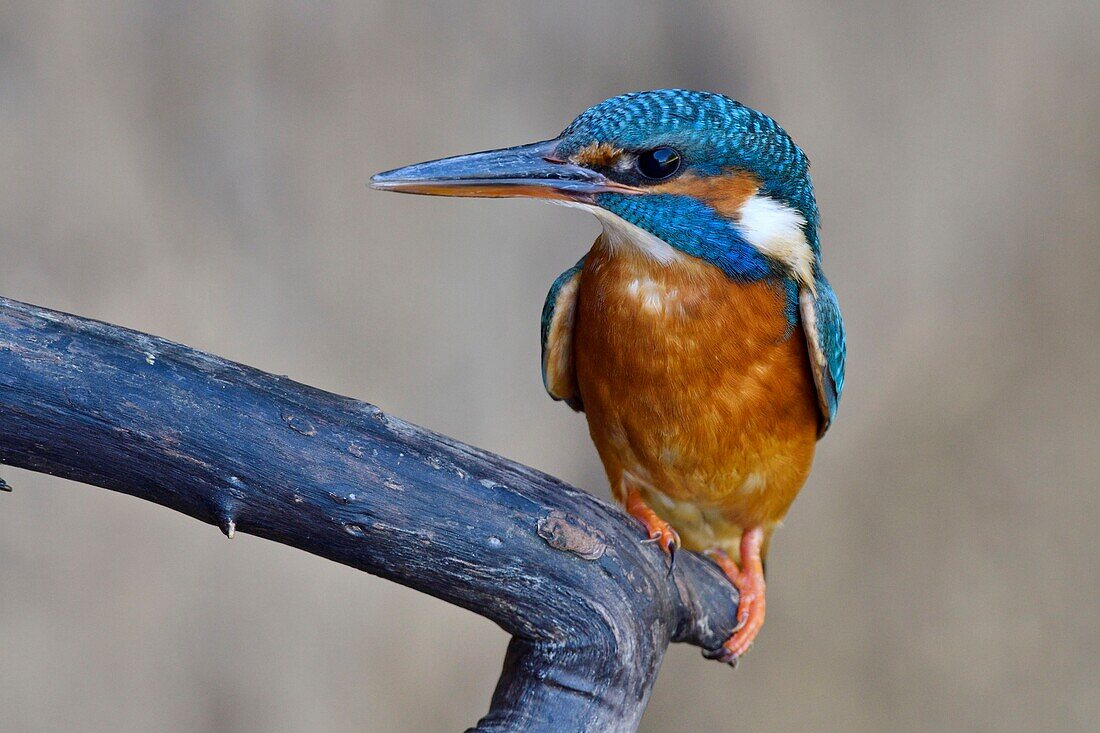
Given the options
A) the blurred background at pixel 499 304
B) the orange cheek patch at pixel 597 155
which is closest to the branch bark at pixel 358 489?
the orange cheek patch at pixel 597 155

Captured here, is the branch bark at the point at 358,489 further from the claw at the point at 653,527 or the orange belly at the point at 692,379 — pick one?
the orange belly at the point at 692,379

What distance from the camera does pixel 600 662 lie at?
4.77 feet

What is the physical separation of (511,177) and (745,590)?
91 cm

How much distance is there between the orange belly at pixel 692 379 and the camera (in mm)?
1687

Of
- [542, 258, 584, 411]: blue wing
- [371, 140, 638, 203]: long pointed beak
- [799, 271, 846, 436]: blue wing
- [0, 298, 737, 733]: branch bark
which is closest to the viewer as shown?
[0, 298, 737, 733]: branch bark

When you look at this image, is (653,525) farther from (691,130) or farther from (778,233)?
(691,130)

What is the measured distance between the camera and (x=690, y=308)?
1.68 meters

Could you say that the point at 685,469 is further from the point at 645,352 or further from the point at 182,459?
the point at 182,459

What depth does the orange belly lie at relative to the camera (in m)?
1.69

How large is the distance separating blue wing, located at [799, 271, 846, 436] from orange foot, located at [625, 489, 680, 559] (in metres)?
0.32

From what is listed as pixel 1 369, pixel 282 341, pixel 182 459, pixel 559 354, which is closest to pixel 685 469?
pixel 559 354

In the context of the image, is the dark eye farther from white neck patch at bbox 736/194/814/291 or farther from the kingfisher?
white neck patch at bbox 736/194/814/291

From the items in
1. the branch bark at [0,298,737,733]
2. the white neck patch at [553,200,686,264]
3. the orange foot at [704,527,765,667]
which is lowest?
the branch bark at [0,298,737,733]

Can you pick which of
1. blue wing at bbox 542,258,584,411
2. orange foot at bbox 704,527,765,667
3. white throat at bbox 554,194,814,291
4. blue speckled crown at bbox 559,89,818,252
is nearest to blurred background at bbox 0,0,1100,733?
blue wing at bbox 542,258,584,411
